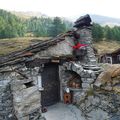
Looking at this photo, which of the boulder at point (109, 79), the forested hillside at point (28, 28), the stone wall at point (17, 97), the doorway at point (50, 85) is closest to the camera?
the stone wall at point (17, 97)

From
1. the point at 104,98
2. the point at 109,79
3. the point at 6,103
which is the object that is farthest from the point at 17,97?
A: the point at 109,79

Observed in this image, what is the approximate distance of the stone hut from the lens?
1222 centimetres

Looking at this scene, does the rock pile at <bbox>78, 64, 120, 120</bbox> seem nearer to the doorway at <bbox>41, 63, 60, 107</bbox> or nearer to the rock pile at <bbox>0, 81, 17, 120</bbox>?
the doorway at <bbox>41, 63, 60, 107</bbox>

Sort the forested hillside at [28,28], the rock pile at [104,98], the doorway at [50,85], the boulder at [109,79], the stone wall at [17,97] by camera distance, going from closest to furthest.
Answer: the stone wall at [17,97], the rock pile at [104,98], the boulder at [109,79], the doorway at [50,85], the forested hillside at [28,28]

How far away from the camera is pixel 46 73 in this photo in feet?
49.8

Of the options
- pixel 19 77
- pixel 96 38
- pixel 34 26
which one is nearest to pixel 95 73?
pixel 19 77

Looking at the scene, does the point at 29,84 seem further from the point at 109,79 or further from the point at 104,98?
the point at 109,79

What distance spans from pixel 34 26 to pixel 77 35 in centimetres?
12585

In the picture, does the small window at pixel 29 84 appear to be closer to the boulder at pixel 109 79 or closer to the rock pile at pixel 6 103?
the rock pile at pixel 6 103

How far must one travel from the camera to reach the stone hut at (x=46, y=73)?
1222 cm

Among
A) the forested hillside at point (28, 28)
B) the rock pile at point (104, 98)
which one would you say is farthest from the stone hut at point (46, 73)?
the forested hillside at point (28, 28)

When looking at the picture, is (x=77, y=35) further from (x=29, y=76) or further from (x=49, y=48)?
(x=29, y=76)

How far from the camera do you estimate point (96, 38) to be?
300 feet

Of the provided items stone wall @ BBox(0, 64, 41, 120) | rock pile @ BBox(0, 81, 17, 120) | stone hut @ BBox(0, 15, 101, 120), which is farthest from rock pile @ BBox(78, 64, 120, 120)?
rock pile @ BBox(0, 81, 17, 120)
